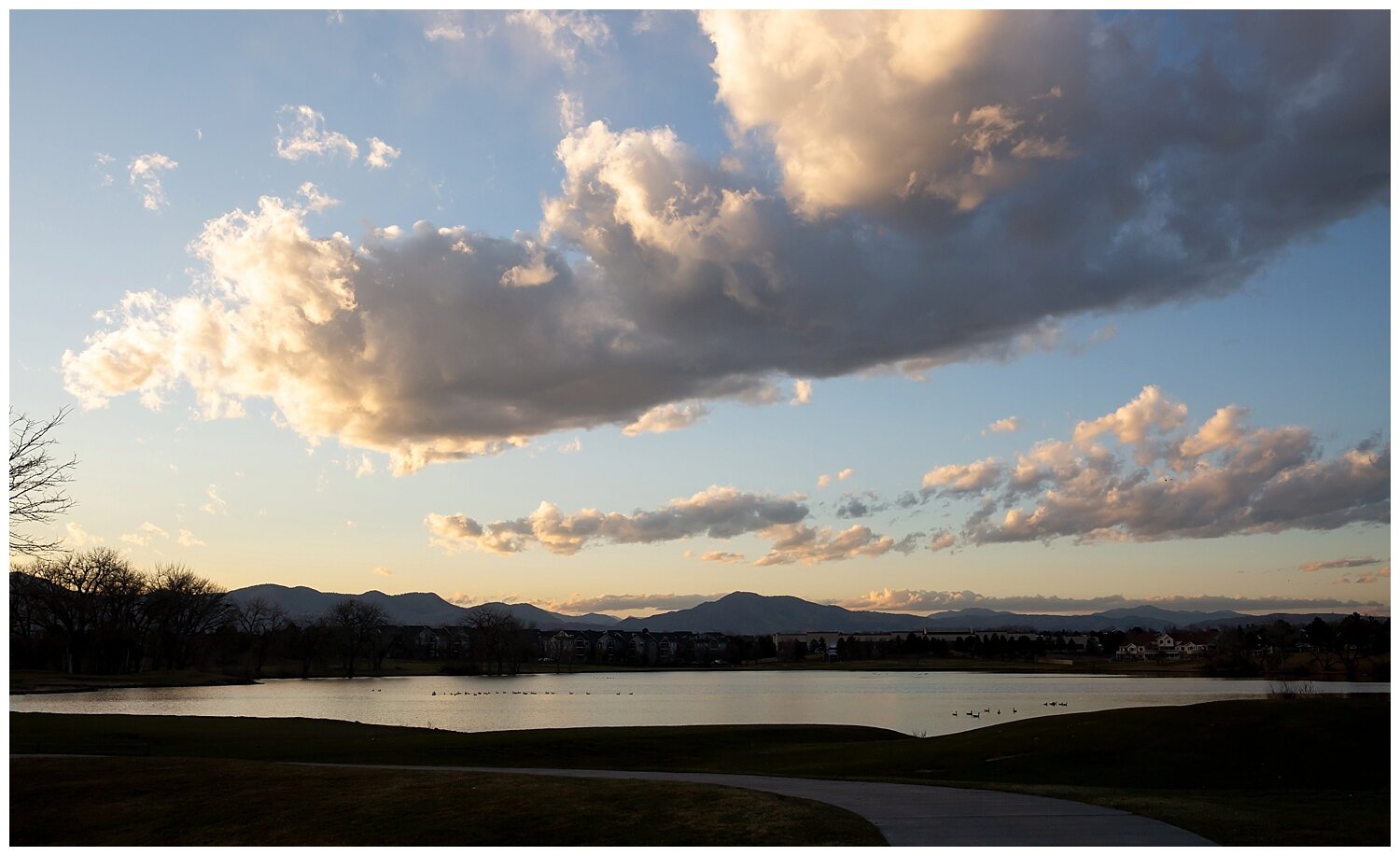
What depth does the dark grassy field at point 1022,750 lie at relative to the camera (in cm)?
3073

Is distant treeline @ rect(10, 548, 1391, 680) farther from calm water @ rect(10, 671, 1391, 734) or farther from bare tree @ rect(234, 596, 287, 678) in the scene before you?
calm water @ rect(10, 671, 1391, 734)

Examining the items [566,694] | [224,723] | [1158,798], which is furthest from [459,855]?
[566,694]

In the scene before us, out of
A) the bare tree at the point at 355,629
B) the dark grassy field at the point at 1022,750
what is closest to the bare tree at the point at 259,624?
the bare tree at the point at 355,629

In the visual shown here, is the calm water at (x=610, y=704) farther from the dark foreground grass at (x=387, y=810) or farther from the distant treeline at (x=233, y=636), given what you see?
the dark foreground grass at (x=387, y=810)

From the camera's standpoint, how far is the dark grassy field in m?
30.7

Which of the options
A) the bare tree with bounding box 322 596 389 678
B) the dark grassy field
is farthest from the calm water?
the bare tree with bounding box 322 596 389 678

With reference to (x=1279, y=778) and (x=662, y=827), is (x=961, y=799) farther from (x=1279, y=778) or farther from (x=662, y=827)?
(x=1279, y=778)

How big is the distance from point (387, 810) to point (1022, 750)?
26.0 metres

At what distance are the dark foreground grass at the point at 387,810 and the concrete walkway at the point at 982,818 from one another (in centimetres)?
99

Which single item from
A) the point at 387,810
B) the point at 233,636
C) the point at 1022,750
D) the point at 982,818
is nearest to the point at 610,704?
the point at 1022,750

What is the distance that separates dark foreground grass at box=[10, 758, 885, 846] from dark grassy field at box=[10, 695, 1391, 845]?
8.53 m

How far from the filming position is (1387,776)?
33.0 metres

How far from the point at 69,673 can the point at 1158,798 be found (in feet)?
454

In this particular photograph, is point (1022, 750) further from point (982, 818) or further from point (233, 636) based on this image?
point (233, 636)
